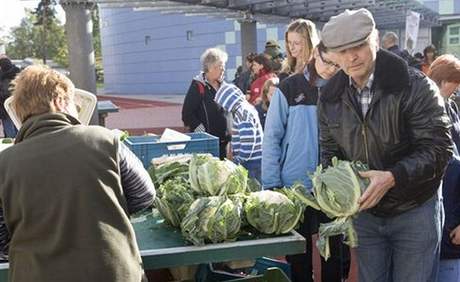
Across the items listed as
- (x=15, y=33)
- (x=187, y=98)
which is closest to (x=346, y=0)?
(x=187, y=98)

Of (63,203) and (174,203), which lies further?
(174,203)

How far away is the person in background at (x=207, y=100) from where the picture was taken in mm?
5153

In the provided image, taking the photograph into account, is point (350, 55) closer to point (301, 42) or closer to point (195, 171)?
point (195, 171)

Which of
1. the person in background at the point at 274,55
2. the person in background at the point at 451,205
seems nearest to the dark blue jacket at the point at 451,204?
the person in background at the point at 451,205

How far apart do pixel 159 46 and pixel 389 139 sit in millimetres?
28746

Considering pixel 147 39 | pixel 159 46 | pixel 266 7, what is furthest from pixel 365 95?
pixel 147 39

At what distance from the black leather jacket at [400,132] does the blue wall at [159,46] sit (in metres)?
21.2

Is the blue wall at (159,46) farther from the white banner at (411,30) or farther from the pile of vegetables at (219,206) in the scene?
the pile of vegetables at (219,206)

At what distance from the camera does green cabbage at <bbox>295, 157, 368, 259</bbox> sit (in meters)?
2.33

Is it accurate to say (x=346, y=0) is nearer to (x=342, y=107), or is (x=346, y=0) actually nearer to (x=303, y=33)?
(x=303, y=33)

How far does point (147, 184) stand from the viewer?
7.84 feet

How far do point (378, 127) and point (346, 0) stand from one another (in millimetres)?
11497

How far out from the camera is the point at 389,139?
2406mm

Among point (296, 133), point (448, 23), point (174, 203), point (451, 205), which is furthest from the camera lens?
point (448, 23)
